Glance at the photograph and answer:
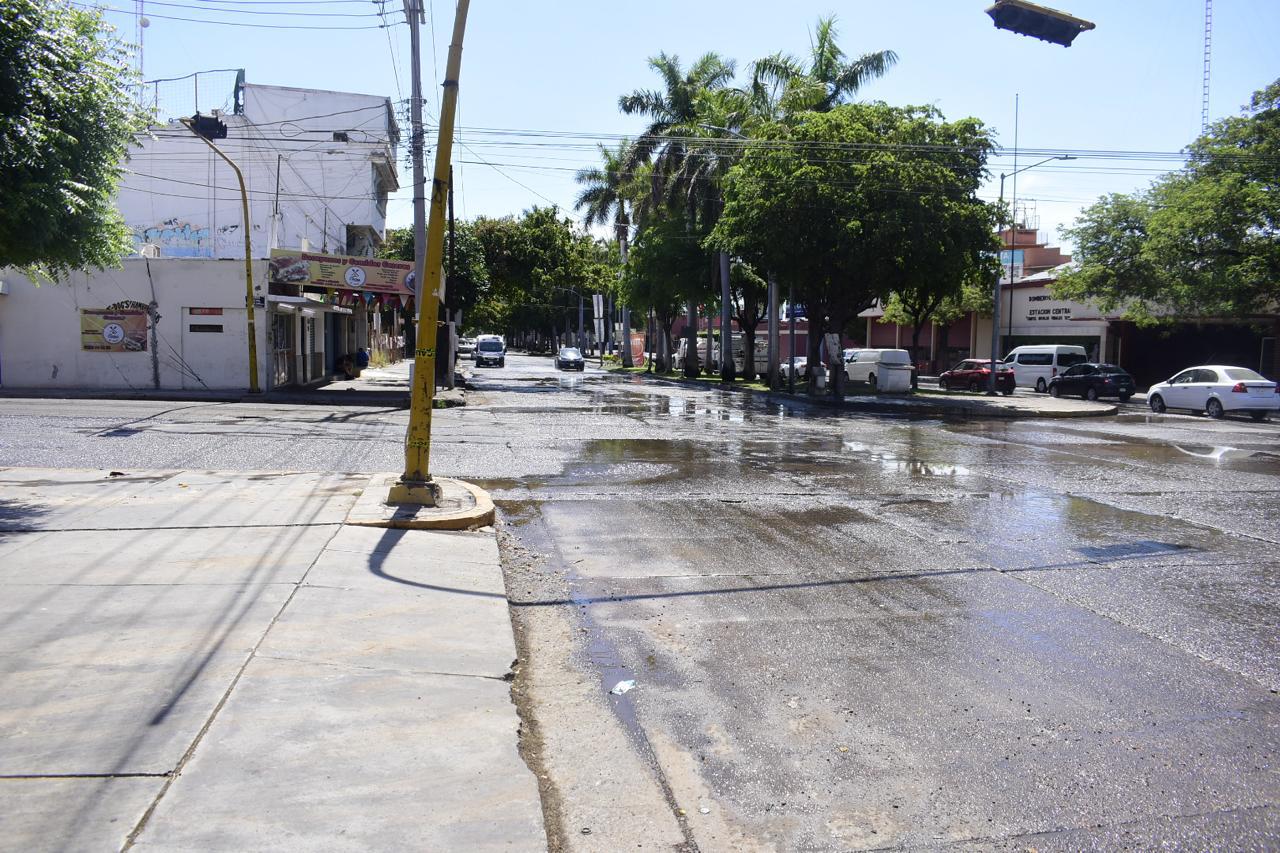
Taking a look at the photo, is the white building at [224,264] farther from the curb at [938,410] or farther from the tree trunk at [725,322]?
the curb at [938,410]

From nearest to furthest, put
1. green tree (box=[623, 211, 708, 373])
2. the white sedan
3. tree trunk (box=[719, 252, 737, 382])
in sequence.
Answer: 1. the white sedan
2. tree trunk (box=[719, 252, 737, 382])
3. green tree (box=[623, 211, 708, 373])

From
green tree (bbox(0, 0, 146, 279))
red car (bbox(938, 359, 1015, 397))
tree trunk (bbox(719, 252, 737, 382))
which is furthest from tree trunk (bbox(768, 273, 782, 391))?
green tree (bbox(0, 0, 146, 279))

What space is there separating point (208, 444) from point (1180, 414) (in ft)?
89.4

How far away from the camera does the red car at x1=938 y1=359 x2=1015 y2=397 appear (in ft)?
131

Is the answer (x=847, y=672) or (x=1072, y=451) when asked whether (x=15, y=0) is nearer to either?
(x=847, y=672)

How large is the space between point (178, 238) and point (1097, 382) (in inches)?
1427

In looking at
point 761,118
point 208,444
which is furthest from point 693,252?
point 208,444

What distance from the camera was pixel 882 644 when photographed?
643 cm

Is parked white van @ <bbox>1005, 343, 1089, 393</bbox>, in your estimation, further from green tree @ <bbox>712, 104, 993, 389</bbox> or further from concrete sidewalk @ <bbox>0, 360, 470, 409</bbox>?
concrete sidewalk @ <bbox>0, 360, 470, 409</bbox>

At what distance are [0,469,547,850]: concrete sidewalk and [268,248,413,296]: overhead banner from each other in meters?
20.9

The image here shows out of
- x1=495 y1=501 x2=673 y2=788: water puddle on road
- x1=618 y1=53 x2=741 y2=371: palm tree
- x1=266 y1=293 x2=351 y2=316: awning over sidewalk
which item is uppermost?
x1=618 y1=53 x2=741 y2=371: palm tree

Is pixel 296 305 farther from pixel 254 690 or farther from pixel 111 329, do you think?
pixel 254 690

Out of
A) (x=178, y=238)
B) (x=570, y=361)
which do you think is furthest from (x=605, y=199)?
(x=178, y=238)

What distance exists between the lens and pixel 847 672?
5.90m
